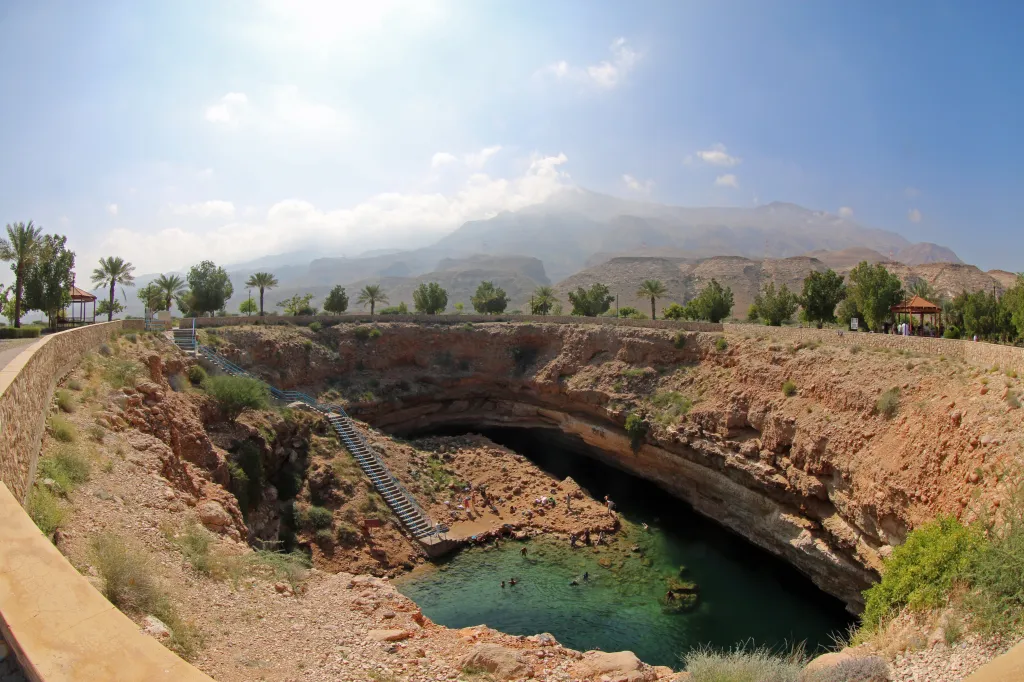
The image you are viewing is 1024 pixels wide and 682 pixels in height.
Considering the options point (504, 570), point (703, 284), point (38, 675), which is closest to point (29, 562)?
point (38, 675)

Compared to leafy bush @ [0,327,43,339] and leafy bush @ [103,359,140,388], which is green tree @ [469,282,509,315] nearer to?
leafy bush @ [0,327,43,339]

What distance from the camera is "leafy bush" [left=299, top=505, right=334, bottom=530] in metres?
27.1

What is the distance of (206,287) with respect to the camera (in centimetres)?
4659

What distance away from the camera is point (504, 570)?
2725cm

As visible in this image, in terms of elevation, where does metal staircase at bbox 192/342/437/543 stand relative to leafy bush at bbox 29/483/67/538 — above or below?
below

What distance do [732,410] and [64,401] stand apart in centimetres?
2999

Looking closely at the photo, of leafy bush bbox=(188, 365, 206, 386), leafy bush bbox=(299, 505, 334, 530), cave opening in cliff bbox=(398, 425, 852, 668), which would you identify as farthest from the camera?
leafy bush bbox=(188, 365, 206, 386)

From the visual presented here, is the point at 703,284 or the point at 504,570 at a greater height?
the point at 703,284

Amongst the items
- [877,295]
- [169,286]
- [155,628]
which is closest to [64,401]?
[155,628]

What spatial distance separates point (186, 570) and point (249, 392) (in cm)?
1682

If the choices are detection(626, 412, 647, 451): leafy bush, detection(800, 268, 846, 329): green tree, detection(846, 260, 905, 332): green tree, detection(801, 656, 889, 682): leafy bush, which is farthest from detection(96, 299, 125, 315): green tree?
detection(846, 260, 905, 332): green tree

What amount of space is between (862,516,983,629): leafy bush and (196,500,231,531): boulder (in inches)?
756

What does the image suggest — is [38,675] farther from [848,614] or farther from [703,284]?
[703,284]

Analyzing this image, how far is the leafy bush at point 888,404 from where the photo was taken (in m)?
24.0
